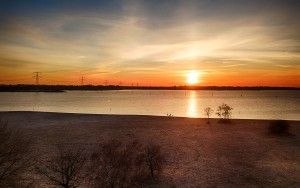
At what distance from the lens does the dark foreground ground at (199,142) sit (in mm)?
30312

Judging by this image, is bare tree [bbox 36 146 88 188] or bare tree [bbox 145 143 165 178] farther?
bare tree [bbox 145 143 165 178]

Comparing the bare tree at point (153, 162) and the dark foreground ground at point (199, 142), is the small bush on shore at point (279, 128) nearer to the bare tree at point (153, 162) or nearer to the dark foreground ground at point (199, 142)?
the dark foreground ground at point (199, 142)

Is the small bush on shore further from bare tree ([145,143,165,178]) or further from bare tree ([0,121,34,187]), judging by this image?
bare tree ([0,121,34,187])

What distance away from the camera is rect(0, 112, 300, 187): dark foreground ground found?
3031 cm

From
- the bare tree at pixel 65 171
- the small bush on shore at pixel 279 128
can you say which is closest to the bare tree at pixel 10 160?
the bare tree at pixel 65 171

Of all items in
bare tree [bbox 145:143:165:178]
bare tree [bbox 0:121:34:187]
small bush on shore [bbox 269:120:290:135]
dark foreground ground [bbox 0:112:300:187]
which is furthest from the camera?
small bush on shore [bbox 269:120:290:135]

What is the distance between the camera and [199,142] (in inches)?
1818

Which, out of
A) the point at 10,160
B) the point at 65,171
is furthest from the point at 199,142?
the point at 10,160

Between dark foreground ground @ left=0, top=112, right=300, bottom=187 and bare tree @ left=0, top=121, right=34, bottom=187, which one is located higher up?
bare tree @ left=0, top=121, right=34, bottom=187

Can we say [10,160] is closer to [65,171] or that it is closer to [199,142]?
[65,171]

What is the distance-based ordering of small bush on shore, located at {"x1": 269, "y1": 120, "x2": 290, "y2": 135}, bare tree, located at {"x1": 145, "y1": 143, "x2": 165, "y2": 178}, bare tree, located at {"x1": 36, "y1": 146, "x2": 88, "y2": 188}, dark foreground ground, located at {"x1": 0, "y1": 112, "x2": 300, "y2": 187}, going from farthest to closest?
small bush on shore, located at {"x1": 269, "y1": 120, "x2": 290, "y2": 135}, bare tree, located at {"x1": 145, "y1": 143, "x2": 165, "y2": 178}, dark foreground ground, located at {"x1": 0, "y1": 112, "x2": 300, "y2": 187}, bare tree, located at {"x1": 36, "y1": 146, "x2": 88, "y2": 188}

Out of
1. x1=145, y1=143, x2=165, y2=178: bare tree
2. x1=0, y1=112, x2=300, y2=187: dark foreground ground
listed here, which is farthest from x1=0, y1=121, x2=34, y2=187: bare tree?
x1=0, y1=112, x2=300, y2=187: dark foreground ground

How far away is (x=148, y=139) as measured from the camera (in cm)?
4762

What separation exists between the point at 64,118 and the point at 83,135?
2206 centimetres
